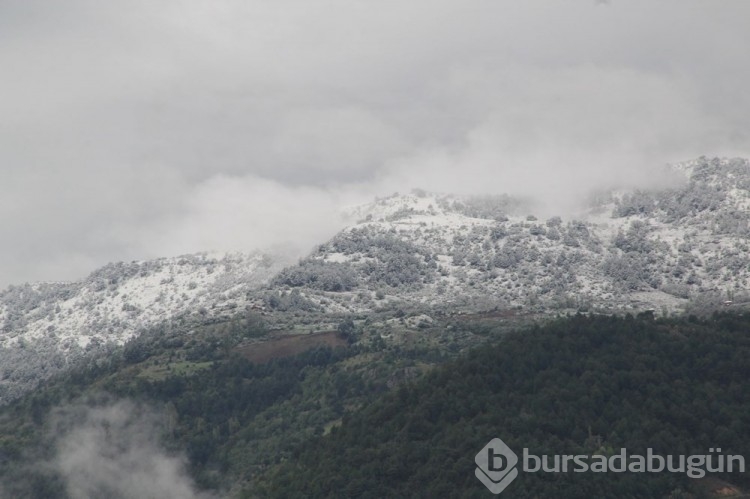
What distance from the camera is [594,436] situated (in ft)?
633

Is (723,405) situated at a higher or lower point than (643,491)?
higher

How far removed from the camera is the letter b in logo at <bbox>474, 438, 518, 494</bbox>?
182m

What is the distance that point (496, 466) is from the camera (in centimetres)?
18688

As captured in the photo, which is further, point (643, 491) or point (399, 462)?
point (399, 462)

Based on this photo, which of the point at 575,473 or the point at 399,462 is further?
the point at 399,462

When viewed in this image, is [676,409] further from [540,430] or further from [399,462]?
[399,462]

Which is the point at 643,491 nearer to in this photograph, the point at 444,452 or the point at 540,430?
the point at 540,430

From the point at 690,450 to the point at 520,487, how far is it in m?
30.6

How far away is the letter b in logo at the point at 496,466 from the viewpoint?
18225cm

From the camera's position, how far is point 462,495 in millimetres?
183000

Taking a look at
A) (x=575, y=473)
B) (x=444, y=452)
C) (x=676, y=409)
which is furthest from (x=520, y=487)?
(x=676, y=409)

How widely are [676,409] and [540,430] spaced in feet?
78.8

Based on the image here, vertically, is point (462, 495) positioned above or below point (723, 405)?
below

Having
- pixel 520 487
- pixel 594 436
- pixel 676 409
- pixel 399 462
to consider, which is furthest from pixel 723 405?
pixel 399 462
